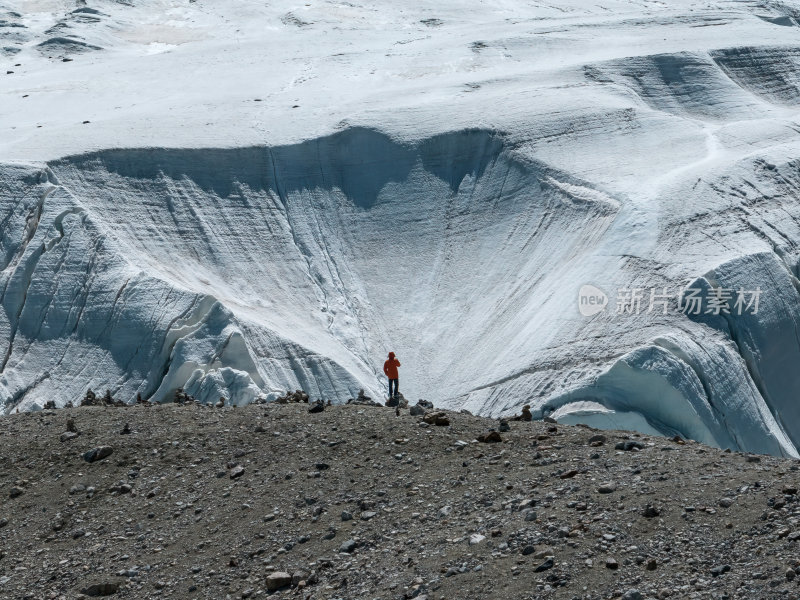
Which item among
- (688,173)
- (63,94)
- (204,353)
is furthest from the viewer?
(63,94)

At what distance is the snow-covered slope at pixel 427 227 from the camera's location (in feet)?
65.3

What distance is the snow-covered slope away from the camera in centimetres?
1989

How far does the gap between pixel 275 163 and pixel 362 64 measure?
20.2ft

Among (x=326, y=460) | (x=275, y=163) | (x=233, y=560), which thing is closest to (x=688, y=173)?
(x=275, y=163)

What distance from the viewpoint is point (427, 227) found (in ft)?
78.2

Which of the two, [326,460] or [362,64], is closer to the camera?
[326,460]

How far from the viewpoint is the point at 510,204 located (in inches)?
932

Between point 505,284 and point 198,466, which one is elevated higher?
point 198,466

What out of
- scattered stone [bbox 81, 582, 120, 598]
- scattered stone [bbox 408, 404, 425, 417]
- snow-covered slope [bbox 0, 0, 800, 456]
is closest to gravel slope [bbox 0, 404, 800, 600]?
scattered stone [bbox 81, 582, 120, 598]

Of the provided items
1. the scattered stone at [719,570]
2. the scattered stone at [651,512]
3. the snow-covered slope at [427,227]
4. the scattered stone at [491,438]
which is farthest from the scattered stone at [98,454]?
the scattered stone at [719,570]

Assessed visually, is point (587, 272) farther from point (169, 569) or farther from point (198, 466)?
point (169, 569)

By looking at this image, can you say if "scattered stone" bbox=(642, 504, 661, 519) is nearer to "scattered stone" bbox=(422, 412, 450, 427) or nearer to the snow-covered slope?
"scattered stone" bbox=(422, 412, 450, 427)

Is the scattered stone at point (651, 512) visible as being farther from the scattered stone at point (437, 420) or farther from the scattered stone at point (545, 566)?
the scattered stone at point (437, 420)

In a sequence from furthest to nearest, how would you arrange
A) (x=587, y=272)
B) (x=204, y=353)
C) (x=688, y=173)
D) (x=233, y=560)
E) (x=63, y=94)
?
(x=63, y=94)
(x=688, y=173)
(x=587, y=272)
(x=204, y=353)
(x=233, y=560)
